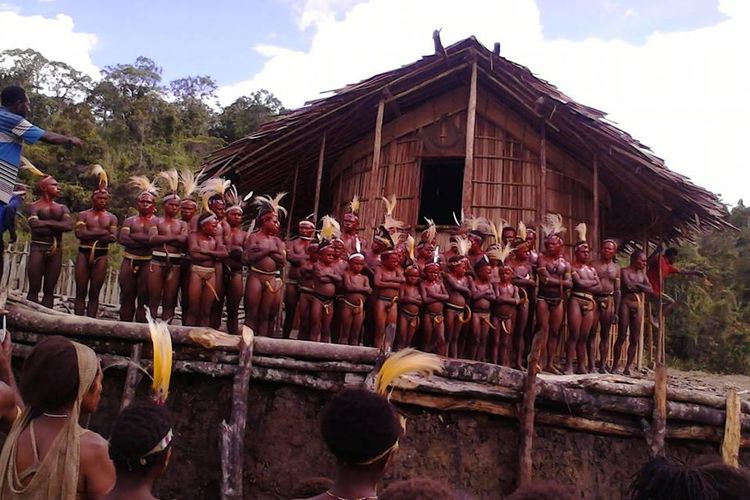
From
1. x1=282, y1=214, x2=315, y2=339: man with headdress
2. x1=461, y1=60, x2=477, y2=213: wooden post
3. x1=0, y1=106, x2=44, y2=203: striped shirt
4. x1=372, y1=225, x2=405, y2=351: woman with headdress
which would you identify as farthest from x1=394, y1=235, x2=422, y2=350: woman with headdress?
x1=0, y1=106, x2=44, y2=203: striped shirt

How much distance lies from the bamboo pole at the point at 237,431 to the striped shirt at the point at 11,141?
247 cm

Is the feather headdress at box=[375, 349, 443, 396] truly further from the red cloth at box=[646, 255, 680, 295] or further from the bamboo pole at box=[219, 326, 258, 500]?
the red cloth at box=[646, 255, 680, 295]

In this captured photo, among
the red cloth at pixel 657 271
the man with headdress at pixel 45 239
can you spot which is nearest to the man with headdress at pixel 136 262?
the man with headdress at pixel 45 239

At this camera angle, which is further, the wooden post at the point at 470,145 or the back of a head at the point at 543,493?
the wooden post at the point at 470,145

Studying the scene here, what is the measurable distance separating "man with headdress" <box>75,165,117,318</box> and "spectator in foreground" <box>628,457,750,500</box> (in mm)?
6061

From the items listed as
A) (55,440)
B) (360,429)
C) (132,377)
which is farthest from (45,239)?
(360,429)

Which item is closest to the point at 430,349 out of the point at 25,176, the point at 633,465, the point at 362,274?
the point at 362,274

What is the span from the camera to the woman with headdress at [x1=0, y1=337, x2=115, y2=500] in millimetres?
2502

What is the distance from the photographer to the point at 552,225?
32.2 ft

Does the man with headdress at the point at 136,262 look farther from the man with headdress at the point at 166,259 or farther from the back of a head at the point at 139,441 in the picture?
the back of a head at the point at 139,441

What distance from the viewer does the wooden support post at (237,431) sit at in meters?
5.54

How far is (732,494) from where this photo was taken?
2256mm

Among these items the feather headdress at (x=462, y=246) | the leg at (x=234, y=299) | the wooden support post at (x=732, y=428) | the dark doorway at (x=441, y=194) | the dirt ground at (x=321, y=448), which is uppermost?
the dark doorway at (x=441, y=194)

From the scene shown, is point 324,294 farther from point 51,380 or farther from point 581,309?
point 51,380
